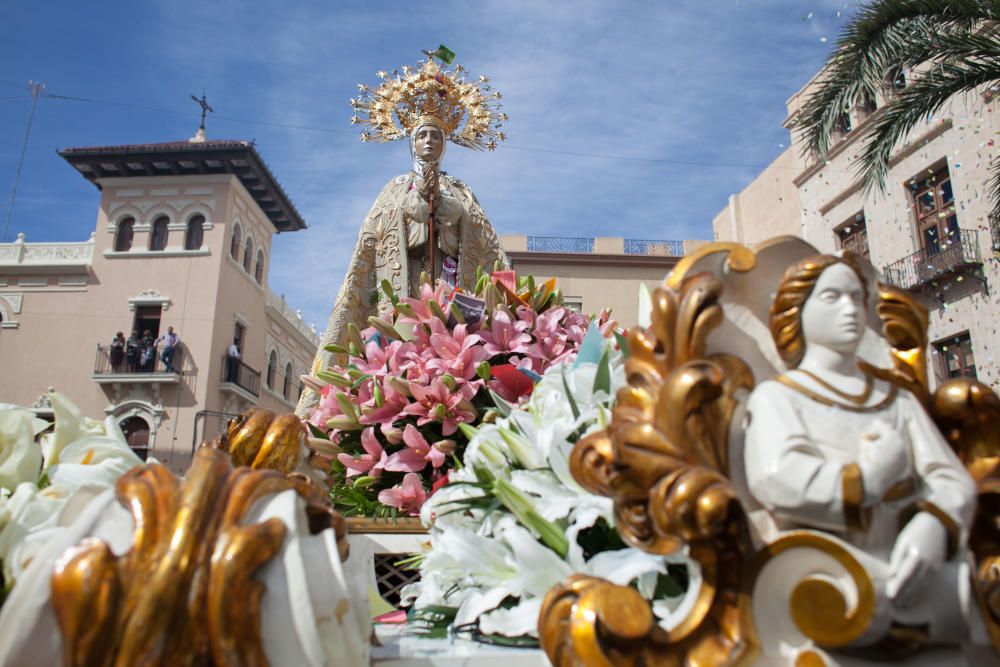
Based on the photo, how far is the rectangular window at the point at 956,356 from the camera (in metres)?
12.0

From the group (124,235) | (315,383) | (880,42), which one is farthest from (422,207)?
(124,235)

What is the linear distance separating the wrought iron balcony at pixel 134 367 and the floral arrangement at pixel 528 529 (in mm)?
20721

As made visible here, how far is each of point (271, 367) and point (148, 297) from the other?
489 centimetres

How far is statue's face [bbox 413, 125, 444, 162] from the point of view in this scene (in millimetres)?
3760

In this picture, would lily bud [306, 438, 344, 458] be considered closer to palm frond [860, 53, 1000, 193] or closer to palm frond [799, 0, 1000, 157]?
palm frond [799, 0, 1000, 157]

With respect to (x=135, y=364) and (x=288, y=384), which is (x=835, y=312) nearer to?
(x=135, y=364)

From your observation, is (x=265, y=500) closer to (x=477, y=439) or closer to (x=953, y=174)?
(x=477, y=439)

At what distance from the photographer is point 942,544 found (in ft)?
2.79

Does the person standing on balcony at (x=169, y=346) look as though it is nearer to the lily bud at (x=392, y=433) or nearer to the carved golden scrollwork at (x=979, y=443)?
the lily bud at (x=392, y=433)

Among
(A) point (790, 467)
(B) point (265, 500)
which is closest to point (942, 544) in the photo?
(A) point (790, 467)

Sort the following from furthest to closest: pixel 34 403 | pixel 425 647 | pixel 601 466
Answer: pixel 34 403 → pixel 425 647 → pixel 601 466

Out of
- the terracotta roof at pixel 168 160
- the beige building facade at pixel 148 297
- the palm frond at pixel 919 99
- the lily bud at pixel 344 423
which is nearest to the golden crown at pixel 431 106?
the lily bud at pixel 344 423

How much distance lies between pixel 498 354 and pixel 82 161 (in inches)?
936

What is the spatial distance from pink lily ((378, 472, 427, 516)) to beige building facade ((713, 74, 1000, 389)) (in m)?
10.0
